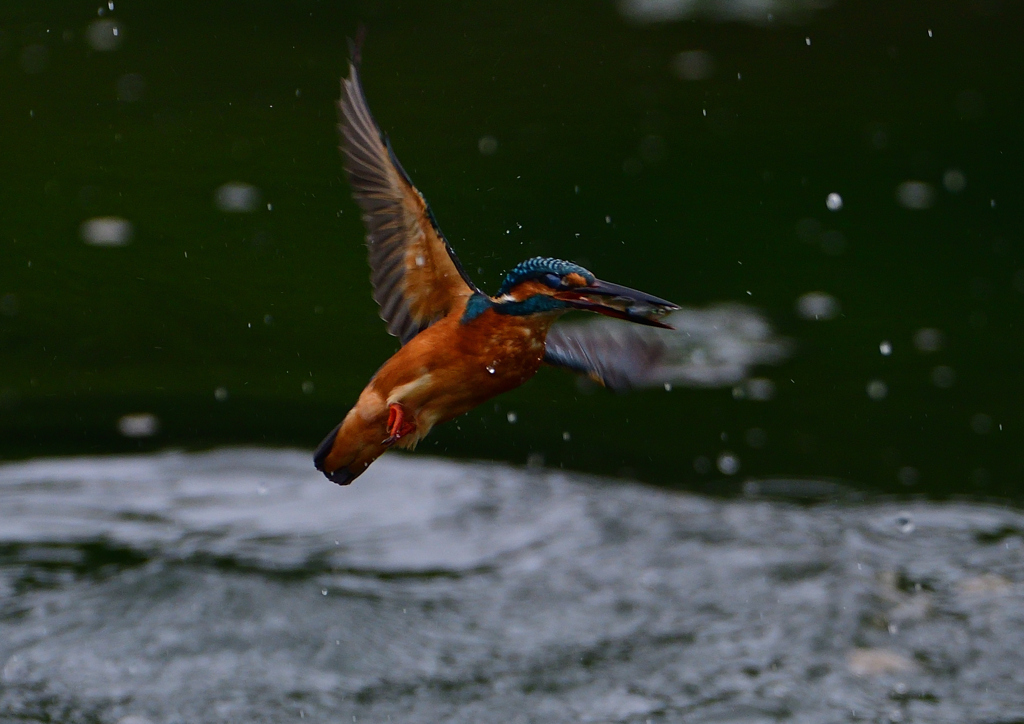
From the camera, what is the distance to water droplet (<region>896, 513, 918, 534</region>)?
195 inches

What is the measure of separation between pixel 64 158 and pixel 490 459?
2.72 m

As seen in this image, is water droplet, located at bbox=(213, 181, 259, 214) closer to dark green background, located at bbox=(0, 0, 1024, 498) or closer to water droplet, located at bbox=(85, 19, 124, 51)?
dark green background, located at bbox=(0, 0, 1024, 498)

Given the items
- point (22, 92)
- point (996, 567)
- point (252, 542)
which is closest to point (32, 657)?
point (252, 542)

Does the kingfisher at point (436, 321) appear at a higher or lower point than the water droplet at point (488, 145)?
lower

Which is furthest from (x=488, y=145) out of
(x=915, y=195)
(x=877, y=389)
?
(x=877, y=389)

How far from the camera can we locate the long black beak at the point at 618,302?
2.19 metres

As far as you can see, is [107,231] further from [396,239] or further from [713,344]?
[396,239]

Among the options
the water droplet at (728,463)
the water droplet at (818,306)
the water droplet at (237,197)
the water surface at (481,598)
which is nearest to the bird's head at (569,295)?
the water surface at (481,598)

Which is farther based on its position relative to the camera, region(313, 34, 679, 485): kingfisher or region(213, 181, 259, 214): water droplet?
region(213, 181, 259, 214): water droplet

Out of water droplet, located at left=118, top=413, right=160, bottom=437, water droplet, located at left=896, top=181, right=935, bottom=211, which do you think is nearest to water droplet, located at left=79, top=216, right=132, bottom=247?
water droplet, located at left=118, top=413, right=160, bottom=437

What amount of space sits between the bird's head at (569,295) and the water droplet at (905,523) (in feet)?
9.54

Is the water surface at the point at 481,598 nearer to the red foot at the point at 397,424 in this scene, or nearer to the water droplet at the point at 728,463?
the water droplet at the point at 728,463

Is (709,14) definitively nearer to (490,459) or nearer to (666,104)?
(666,104)

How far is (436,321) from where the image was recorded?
8.41ft
